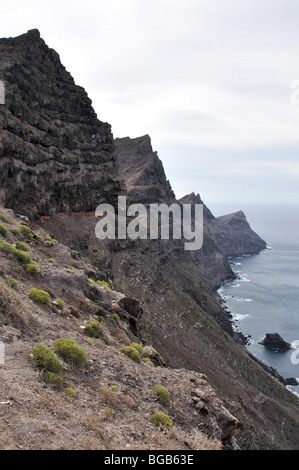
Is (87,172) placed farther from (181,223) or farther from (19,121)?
(181,223)

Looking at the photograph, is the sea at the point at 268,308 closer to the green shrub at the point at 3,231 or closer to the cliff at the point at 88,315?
the cliff at the point at 88,315

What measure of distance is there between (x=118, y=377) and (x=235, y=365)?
51.5 metres

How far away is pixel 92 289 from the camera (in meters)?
26.8

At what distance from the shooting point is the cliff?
1199 cm

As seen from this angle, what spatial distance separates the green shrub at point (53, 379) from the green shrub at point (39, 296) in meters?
6.98

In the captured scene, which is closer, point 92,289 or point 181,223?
point 92,289

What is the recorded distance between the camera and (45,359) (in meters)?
13.4

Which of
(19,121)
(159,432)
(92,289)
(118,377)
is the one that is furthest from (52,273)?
(19,121)

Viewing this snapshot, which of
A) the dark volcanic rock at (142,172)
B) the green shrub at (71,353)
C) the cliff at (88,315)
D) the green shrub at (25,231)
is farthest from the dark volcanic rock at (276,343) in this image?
the green shrub at (71,353)

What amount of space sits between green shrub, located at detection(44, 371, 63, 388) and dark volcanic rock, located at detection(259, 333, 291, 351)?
92306mm

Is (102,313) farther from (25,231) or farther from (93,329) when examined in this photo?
Result: (25,231)

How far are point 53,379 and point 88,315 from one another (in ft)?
33.5

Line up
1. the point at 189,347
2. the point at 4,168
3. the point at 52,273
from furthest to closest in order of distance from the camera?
the point at 189,347, the point at 4,168, the point at 52,273

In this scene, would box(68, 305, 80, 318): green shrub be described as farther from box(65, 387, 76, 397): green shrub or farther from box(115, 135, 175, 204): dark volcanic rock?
box(115, 135, 175, 204): dark volcanic rock
